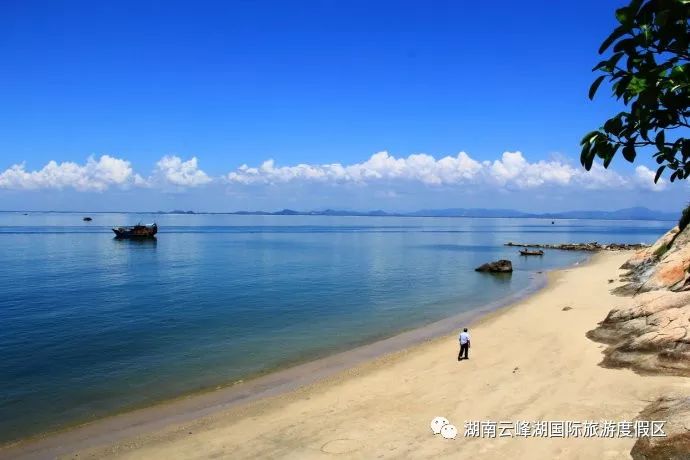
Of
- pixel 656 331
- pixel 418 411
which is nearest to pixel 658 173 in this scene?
pixel 418 411

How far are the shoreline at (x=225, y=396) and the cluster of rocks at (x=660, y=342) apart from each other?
11292 millimetres

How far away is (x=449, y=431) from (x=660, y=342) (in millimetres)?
9767

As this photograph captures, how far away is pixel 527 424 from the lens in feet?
47.8

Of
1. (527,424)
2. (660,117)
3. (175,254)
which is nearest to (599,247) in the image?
(175,254)

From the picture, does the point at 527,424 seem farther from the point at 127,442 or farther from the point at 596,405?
the point at 127,442

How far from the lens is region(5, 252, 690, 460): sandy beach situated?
1425cm

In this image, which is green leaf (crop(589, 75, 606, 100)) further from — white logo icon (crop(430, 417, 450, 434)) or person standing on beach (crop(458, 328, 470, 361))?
person standing on beach (crop(458, 328, 470, 361))

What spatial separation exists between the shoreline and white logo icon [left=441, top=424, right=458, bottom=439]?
8.89 meters

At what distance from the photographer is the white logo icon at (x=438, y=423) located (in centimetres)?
1544

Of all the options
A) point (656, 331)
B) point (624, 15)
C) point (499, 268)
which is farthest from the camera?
point (499, 268)

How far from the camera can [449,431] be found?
49.6 feet

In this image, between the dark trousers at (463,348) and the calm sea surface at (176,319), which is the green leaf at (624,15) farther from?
the dark trousers at (463,348)

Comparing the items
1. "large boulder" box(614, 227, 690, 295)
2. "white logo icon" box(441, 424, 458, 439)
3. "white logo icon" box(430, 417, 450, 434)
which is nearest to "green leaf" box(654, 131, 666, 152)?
"white logo icon" box(441, 424, 458, 439)

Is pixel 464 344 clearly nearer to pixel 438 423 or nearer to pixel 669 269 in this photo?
pixel 438 423
